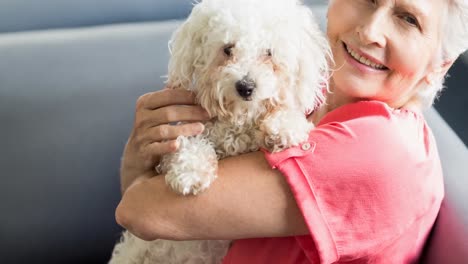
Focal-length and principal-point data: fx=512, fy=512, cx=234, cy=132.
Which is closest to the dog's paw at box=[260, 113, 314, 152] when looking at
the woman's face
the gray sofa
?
the woman's face

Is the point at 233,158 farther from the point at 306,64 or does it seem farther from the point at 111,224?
the point at 111,224

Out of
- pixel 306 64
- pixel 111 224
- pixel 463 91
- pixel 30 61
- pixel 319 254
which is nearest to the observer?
pixel 319 254

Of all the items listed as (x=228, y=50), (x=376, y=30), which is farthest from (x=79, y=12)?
(x=376, y=30)

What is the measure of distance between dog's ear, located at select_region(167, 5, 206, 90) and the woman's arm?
183 mm

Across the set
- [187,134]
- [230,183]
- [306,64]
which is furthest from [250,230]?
[306,64]

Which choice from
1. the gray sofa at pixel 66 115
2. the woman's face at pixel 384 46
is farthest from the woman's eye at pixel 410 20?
the gray sofa at pixel 66 115

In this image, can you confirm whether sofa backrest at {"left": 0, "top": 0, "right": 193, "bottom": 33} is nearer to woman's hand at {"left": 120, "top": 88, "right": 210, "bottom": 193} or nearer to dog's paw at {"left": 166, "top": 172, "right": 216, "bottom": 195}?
woman's hand at {"left": 120, "top": 88, "right": 210, "bottom": 193}

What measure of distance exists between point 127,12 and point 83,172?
0.55 meters

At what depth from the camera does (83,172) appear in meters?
1.60

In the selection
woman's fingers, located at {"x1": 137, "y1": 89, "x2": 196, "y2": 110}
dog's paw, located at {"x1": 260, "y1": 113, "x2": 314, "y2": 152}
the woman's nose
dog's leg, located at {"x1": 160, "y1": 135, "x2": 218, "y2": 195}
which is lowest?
dog's leg, located at {"x1": 160, "y1": 135, "x2": 218, "y2": 195}

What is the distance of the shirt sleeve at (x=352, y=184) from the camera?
85cm

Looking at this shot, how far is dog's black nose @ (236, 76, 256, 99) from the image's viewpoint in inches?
34.0

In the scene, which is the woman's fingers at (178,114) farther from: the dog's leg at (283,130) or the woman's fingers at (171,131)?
the dog's leg at (283,130)

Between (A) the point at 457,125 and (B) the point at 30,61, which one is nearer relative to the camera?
(B) the point at 30,61
